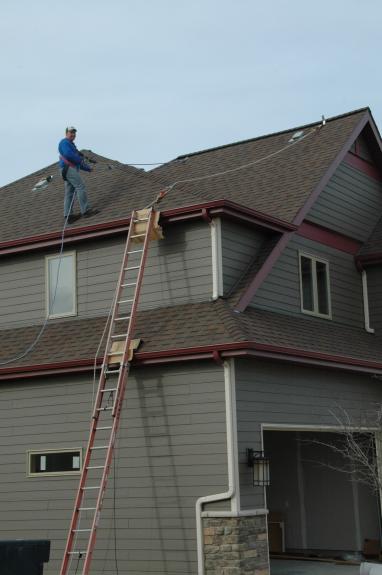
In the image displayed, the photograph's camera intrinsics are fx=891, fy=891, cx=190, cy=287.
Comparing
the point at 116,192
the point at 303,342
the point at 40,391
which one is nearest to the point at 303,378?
the point at 303,342

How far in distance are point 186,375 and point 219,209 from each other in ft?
9.23

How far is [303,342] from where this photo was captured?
14.8 metres

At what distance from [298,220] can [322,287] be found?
1.82 m

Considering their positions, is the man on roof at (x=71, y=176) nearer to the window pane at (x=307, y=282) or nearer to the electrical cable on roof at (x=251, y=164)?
the electrical cable on roof at (x=251, y=164)

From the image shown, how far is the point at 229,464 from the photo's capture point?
507 inches

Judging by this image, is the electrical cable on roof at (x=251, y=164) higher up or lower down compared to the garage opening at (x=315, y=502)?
higher up

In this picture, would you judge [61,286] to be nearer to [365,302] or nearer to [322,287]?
[322,287]

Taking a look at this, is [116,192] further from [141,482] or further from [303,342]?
[141,482]

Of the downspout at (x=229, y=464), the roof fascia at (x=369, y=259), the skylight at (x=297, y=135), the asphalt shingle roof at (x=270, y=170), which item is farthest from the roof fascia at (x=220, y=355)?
the skylight at (x=297, y=135)

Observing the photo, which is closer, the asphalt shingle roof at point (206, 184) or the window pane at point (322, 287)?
the asphalt shingle roof at point (206, 184)

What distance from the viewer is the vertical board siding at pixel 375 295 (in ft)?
60.7

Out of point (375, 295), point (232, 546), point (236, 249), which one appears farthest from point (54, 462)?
point (375, 295)

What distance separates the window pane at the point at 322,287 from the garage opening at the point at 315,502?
7.98 ft

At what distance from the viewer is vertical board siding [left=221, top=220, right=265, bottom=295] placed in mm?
14812
